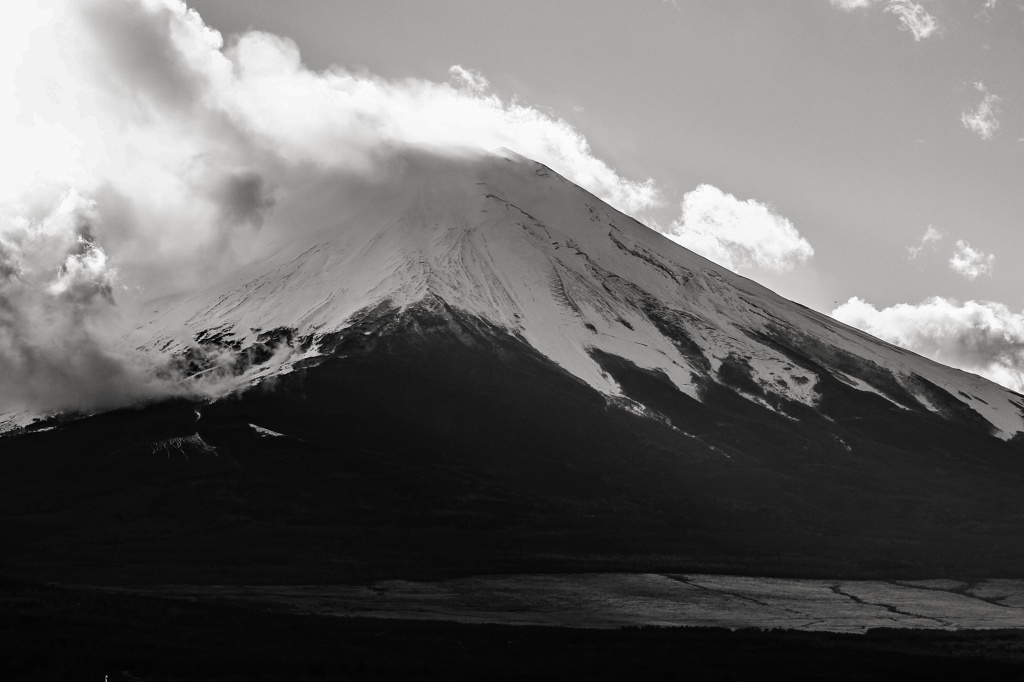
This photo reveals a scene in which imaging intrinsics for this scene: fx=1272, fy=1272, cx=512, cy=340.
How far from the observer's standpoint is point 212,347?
184750 mm

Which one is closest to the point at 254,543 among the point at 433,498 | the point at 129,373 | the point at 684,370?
the point at 433,498

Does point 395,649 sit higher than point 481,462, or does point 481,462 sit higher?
point 481,462

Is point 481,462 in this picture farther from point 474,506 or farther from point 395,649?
point 395,649

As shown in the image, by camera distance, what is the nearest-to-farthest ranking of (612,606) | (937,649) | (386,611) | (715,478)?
(937,649), (386,611), (612,606), (715,478)

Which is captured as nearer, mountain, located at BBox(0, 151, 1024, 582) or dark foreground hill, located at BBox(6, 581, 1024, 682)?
dark foreground hill, located at BBox(6, 581, 1024, 682)

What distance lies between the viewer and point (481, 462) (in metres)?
152

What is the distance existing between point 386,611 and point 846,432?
380ft

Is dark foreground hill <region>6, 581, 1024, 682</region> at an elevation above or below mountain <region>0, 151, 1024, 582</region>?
below

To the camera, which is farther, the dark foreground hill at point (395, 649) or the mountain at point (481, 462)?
the mountain at point (481, 462)

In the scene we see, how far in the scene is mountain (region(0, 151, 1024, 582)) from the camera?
119875 mm

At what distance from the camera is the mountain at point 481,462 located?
393ft

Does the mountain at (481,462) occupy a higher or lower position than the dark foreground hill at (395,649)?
higher

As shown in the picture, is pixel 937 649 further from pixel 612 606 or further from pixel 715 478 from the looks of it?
pixel 715 478

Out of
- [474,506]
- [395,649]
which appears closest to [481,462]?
[474,506]
